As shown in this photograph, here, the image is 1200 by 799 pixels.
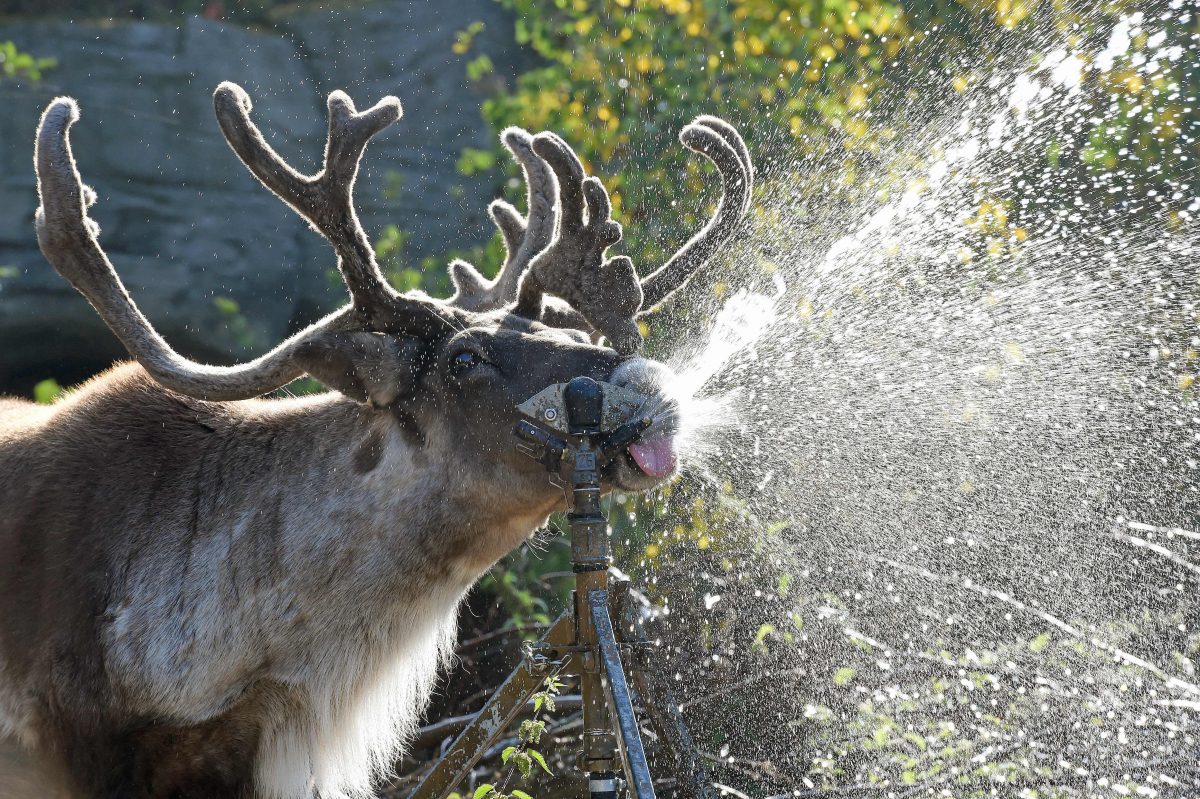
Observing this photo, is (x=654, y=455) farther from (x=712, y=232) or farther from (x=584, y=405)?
(x=712, y=232)

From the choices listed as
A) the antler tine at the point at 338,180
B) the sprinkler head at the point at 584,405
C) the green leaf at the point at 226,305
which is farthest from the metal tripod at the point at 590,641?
the green leaf at the point at 226,305

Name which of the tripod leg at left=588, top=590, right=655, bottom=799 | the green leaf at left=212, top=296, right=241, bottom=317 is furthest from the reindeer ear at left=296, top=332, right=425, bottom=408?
the green leaf at left=212, top=296, right=241, bottom=317

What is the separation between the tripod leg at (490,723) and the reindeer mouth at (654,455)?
345 millimetres

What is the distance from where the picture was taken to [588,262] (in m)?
2.88

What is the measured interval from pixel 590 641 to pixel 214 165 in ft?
21.1

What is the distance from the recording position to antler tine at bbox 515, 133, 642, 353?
2855 mm

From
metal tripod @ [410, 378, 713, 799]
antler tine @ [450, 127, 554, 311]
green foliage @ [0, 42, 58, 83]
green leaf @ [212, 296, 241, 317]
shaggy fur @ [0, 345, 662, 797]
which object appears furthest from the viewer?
green leaf @ [212, 296, 241, 317]

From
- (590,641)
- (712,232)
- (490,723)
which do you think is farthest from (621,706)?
(712,232)

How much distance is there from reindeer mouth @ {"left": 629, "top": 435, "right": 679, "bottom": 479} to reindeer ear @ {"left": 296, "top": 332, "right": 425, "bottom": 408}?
0.61 metres

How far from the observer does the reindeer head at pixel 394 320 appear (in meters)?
2.82

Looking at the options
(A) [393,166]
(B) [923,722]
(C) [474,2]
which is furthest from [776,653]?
(C) [474,2]

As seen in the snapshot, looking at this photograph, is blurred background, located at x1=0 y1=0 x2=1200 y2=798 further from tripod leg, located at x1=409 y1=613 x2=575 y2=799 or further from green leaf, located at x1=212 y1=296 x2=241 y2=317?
green leaf, located at x1=212 y1=296 x2=241 y2=317

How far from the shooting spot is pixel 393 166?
8.49 metres

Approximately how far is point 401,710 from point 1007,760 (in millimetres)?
1627
